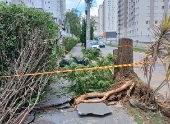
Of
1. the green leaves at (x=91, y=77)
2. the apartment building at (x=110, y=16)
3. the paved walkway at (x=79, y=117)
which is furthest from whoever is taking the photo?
the apartment building at (x=110, y=16)

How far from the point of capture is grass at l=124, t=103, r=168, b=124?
4.26 meters

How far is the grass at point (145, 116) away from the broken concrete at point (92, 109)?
56cm

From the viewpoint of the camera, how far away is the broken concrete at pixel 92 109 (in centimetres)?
437

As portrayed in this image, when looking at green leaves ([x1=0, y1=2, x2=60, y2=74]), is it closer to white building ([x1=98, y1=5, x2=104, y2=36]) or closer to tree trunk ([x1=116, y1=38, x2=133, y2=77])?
tree trunk ([x1=116, y1=38, x2=133, y2=77])

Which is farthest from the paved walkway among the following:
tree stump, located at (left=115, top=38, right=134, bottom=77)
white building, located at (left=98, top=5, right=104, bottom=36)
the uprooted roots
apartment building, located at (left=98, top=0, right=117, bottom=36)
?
white building, located at (left=98, top=5, right=104, bottom=36)

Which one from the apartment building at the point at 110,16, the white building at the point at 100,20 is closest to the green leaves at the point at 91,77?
the apartment building at the point at 110,16

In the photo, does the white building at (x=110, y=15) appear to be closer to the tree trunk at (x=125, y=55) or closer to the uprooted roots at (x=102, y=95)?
the tree trunk at (x=125, y=55)

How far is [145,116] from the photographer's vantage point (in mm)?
4480

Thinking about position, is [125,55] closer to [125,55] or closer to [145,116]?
[125,55]

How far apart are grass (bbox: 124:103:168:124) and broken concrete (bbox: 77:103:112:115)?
561 millimetres

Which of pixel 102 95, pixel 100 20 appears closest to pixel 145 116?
pixel 102 95

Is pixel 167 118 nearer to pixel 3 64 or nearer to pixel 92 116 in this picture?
pixel 92 116

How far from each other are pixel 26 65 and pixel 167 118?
330cm

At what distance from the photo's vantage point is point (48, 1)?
159ft
